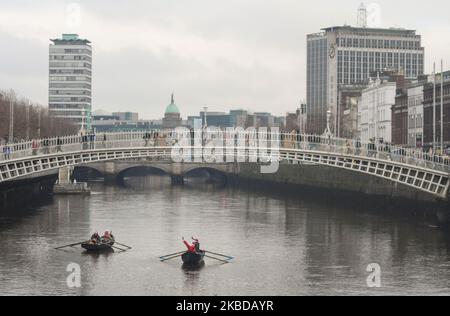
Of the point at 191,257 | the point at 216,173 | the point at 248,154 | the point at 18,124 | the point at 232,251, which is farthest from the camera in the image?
the point at 216,173

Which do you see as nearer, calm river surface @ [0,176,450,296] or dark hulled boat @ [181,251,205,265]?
calm river surface @ [0,176,450,296]

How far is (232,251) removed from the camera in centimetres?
5522

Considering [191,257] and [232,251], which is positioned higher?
[191,257]

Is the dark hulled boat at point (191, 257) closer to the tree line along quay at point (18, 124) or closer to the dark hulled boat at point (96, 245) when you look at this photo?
the dark hulled boat at point (96, 245)

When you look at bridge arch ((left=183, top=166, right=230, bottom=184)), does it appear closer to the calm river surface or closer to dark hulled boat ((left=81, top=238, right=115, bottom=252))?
the calm river surface

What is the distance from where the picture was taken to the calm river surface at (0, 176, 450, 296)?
4394 centimetres

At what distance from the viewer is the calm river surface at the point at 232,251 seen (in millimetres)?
43938

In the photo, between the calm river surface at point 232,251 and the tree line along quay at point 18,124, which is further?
the tree line along quay at point 18,124

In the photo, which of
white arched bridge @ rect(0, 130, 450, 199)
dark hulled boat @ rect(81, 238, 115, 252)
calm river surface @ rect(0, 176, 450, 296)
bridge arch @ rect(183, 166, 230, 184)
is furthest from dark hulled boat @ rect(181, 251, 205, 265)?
bridge arch @ rect(183, 166, 230, 184)

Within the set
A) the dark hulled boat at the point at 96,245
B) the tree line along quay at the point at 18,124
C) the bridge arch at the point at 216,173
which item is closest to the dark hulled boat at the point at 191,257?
the dark hulled boat at the point at 96,245

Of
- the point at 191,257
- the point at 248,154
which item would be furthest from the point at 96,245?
the point at 248,154

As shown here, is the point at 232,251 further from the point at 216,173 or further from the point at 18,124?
the point at 216,173

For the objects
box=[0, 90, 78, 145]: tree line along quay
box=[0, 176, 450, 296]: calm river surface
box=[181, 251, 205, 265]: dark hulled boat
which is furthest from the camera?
box=[0, 90, 78, 145]: tree line along quay
